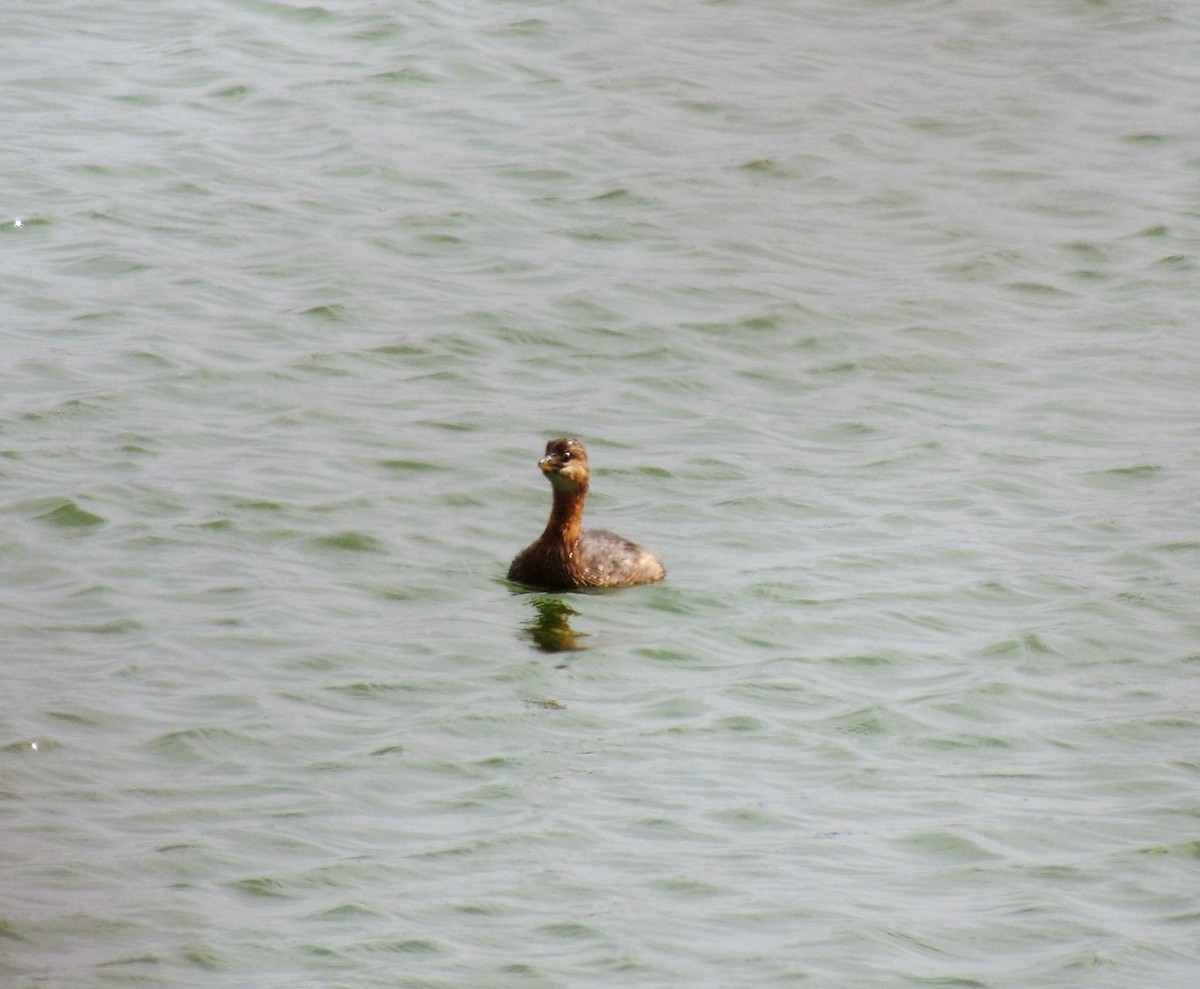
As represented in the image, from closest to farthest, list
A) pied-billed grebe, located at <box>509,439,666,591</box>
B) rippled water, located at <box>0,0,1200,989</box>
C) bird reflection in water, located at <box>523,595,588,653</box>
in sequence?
1. rippled water, located at <box>0,0,1200,989</box>
2. bird reflection in water, located at <box>523,595,588,653</box>
3. pied-billed grebe, located at <box>509,439,666,591</box>

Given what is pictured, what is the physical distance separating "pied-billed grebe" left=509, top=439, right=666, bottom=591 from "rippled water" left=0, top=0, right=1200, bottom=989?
15cm

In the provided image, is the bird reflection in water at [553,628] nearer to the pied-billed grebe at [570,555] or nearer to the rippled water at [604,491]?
the rippled water at [604,491]

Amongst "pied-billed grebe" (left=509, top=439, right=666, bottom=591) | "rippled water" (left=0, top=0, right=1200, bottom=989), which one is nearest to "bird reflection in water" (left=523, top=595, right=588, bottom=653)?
"rippled water" (left=0, top=0, right=1200, bottom=989)

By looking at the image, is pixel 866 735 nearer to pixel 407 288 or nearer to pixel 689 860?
pixel 689 860

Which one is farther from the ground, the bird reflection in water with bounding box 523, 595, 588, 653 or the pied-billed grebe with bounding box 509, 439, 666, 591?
the pied-billed grebe with bounding box 509, 439, 666, 591

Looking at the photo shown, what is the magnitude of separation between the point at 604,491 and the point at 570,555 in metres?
1.41

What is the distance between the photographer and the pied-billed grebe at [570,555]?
11656 millimetres

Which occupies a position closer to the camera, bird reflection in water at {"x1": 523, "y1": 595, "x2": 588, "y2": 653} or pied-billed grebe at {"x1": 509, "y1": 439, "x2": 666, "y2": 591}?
bird reflection in water at {"x1": 523, "y1": 595, "x2": 588, "y2": 653}

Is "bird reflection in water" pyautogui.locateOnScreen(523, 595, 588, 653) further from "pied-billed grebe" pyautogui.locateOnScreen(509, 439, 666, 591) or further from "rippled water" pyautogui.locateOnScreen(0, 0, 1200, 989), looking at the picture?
"pied-billed grebe" pyautogui.locateOnScreen(509, 439, 666, 591)

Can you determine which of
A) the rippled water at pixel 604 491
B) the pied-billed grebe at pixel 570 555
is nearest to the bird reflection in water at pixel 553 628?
the rippled water at pixel 604 491

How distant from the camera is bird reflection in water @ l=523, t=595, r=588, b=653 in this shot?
35.6 ft

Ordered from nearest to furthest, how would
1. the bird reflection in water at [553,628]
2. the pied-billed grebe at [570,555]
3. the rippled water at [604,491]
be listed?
the rippled water at [604,491]
the bird reflection in water at [553,628]
the pied-billed grebe at [570,555]

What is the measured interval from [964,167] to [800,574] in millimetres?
7955

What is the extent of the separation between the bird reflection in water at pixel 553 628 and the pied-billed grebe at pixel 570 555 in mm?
149
